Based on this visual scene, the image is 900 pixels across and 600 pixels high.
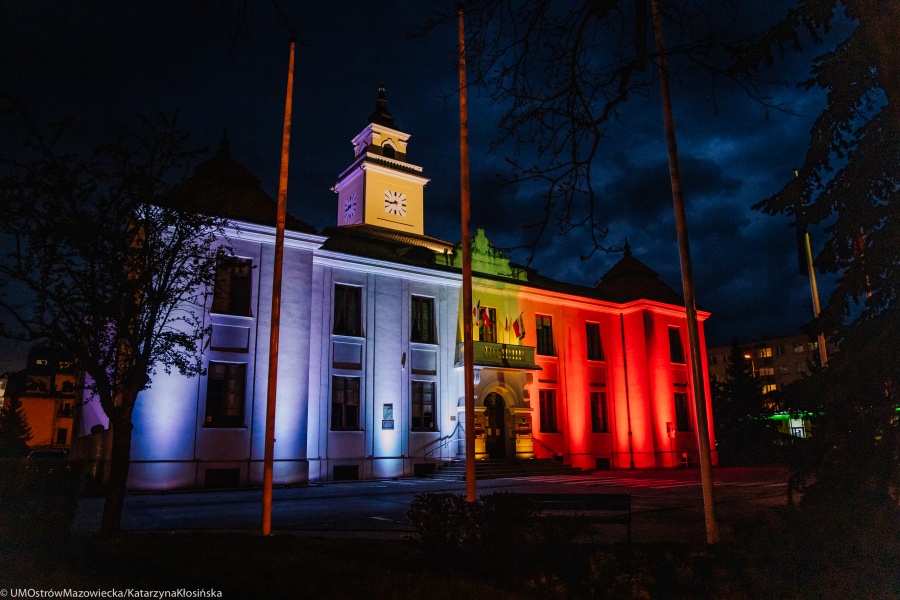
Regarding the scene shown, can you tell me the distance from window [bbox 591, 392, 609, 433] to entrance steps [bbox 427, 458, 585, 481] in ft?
16.8

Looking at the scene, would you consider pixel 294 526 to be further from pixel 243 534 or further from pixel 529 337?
pixel 529 337

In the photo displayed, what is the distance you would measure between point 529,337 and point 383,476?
1149 cm

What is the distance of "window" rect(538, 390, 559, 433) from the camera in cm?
3297

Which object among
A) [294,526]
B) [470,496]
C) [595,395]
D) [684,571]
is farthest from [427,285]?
[684,571]

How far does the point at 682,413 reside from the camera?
36.8 metres

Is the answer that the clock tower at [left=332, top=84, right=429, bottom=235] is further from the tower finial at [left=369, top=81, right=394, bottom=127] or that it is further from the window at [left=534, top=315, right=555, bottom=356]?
the window at [left=534, top=315, right=555, bottom=356]

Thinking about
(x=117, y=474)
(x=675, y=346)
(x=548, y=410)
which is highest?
(x=675, y=346)

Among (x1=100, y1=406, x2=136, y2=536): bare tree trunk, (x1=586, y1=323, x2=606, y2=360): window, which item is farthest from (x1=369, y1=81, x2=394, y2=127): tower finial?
(x1=100, y1=406, x2=136, y2=536): bare tree trunk

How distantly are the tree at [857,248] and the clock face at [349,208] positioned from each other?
114ft

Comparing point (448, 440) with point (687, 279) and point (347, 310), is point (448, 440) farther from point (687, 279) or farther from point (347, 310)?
point (687, 279)

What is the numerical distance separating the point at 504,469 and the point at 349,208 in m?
22.3

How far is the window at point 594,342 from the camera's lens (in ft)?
120

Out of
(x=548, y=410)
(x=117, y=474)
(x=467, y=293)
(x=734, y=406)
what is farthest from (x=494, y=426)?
(x=734, y=406)

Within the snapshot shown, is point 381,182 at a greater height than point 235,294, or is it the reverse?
point 381,182
